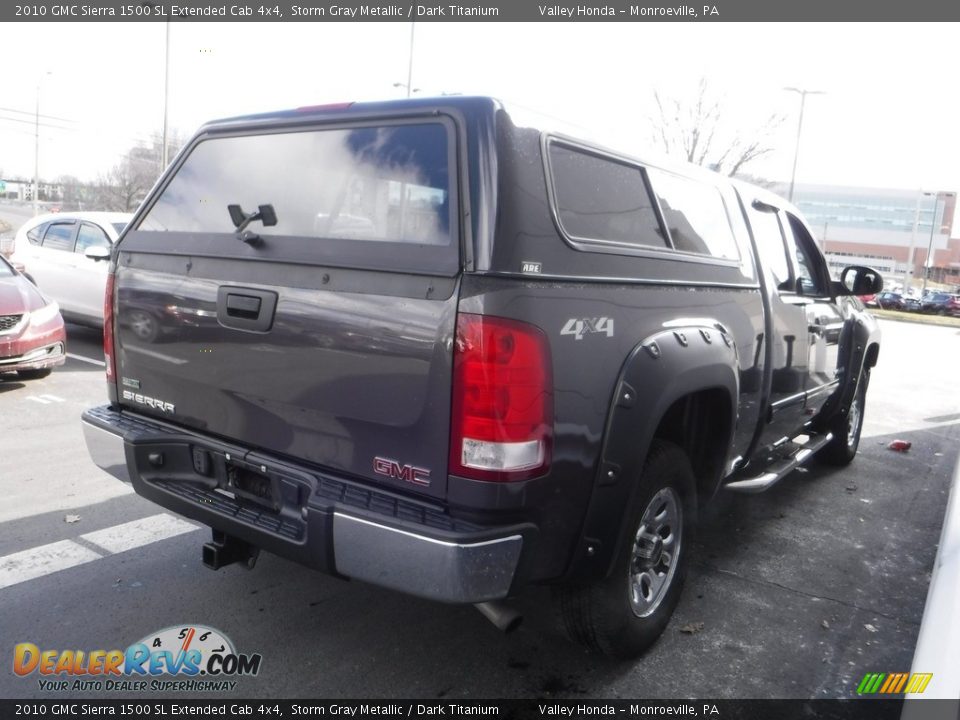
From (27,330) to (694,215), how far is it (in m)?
6.48

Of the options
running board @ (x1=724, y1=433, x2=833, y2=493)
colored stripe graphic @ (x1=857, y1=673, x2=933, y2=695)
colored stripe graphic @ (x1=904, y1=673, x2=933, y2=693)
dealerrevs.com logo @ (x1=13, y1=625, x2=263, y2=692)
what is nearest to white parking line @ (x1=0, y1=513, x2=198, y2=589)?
dealerrevs.com logo @ (x1=13, y1=625, x2=263, y2=692)

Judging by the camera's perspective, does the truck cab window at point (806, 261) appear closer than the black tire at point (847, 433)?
Yes

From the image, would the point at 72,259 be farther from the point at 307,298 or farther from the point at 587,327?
the point at 587,327

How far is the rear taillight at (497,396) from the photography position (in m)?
2.39

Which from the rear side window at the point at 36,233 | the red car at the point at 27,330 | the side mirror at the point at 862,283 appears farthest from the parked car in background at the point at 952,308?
the red car at the point at 27,330

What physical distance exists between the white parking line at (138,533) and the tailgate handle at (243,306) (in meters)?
1.83

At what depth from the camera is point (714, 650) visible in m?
3.45

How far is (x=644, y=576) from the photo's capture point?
3301 mm

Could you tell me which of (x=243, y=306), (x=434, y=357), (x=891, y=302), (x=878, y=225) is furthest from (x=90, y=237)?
(x=878, y=225)

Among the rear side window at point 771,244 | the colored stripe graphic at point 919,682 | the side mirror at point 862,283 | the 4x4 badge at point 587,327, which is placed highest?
the rear side window at point 771,244

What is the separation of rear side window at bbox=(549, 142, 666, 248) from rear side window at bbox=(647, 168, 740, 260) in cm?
14

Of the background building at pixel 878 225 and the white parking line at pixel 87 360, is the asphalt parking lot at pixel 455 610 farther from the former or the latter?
the background building at pixel 878 225

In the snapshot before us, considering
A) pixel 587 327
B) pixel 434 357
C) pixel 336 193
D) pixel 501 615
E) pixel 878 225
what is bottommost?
pixel 501 615

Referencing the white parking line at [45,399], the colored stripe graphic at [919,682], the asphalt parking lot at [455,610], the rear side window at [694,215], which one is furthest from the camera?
the white parking line at [45,399]
